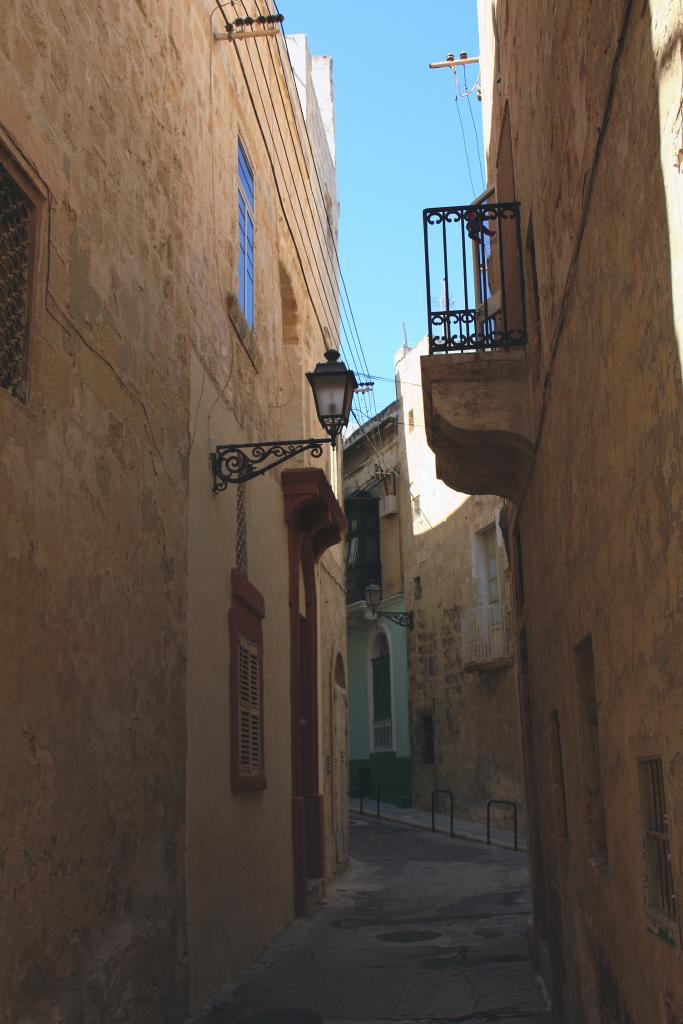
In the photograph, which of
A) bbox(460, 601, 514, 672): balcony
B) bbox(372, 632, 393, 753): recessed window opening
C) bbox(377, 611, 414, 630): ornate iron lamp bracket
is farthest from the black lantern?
bbox(372, 632, 393, 753): recessed window opening

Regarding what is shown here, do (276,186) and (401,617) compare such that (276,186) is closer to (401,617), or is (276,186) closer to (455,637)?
(455,637)

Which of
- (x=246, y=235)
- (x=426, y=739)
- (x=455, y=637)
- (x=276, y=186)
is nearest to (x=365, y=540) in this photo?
(x=426, y=739)

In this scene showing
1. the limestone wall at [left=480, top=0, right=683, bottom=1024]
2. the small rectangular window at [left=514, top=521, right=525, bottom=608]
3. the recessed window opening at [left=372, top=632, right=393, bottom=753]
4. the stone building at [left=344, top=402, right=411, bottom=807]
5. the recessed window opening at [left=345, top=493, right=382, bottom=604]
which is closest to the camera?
the limestone wall at [left=480, top=0, right=683, bottom=1024]

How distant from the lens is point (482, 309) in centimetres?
929

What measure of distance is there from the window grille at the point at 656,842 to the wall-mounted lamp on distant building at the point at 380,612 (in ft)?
76.3

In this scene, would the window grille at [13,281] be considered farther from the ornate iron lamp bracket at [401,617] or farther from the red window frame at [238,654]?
the ornate iron lamp bracket at [401,617]

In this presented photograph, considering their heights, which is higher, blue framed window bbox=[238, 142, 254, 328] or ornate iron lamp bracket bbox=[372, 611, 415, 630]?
blue framed window bbox=[238, 142, 254, 328]

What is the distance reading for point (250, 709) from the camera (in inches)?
370

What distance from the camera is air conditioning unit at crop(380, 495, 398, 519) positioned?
30891 mm

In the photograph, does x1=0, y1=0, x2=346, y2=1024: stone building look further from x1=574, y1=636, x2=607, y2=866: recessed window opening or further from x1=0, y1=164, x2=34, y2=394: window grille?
x1=574, y1=636, x2=607, y2=866: recessed window opening

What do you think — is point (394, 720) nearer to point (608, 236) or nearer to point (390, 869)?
point (390, 869)

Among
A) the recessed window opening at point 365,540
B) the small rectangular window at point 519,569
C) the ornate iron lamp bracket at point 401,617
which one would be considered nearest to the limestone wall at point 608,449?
the small rectangular window at point 519,569

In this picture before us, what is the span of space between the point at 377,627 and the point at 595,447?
90.5ft

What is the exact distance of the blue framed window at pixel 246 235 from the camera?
1024cm
